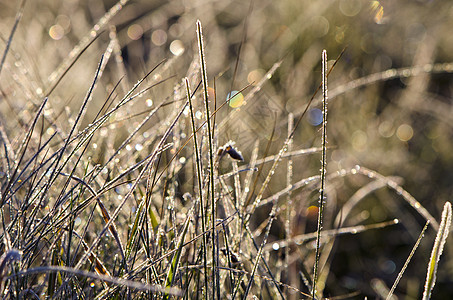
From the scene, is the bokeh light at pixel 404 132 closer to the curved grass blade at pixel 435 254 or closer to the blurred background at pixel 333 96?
the blurred background at pixel 333 96

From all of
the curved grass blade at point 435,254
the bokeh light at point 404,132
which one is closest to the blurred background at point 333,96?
the bokeh light at point 404,132

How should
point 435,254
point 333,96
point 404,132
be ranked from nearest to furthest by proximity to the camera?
point 435,254 < point 333,96 < point 404,132

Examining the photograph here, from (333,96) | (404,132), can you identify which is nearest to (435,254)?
(333,96)

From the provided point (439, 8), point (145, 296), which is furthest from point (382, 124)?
point (145, 296)

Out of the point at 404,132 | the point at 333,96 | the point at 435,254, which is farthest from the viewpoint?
the point at 404,132

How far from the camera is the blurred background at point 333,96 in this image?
152cm

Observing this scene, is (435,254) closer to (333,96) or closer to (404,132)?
(333,96)

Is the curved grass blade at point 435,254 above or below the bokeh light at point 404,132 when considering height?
below

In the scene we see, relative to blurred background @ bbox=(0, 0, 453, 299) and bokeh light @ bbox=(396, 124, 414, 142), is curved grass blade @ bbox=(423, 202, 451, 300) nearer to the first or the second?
blurred background @ bbox=(0, 0, 453, 299)

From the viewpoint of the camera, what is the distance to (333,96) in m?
1.43

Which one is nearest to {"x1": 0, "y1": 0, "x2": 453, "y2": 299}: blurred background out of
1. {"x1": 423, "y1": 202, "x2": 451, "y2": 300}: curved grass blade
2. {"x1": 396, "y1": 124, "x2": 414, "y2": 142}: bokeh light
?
{"x1": 396, "y1": 124, "x2": 414, "y2": 142}: bokeh light

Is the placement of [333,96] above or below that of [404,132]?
above

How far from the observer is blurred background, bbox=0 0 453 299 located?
5.00ft

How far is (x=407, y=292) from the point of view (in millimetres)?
1501
